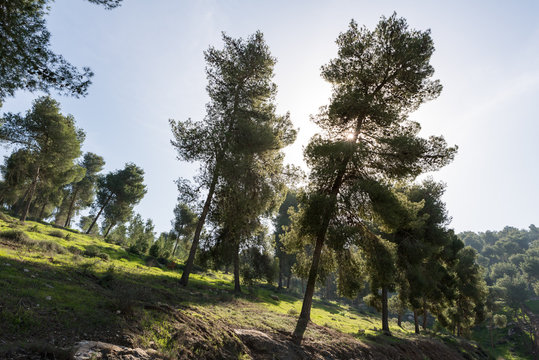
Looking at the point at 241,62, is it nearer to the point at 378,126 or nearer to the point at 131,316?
the point at 378,126

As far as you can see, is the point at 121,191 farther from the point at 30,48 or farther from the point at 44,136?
the point at 30,48

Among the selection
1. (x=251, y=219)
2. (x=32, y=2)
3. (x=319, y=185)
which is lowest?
(x=251, y=219)

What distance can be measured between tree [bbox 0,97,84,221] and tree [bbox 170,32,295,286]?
22805 millimetres

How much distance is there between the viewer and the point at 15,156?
30922mm

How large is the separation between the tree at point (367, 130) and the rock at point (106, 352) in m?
8.44

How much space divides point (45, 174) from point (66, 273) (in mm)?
33768

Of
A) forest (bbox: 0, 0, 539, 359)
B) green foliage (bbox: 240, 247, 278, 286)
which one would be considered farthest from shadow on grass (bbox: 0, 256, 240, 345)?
green foliage (bbox: 240, 247, 278, 286)

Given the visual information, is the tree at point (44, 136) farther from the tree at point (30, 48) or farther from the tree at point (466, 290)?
the tree at point (466, 290)

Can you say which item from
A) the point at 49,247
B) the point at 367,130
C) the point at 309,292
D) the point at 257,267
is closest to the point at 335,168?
the point at 367,130

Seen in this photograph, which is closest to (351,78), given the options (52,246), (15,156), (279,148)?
(279,148)

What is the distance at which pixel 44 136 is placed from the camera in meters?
32.3

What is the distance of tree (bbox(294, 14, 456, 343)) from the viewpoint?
12.9m

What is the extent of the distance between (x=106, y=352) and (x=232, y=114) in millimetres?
19075

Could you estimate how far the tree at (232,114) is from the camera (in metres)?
20.4
